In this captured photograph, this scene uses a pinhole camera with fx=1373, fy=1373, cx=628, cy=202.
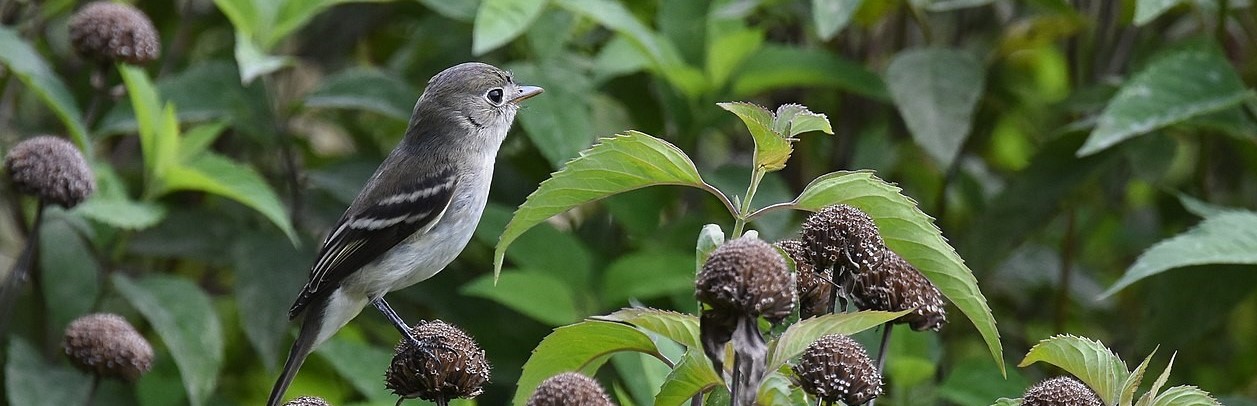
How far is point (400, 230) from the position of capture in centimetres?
298

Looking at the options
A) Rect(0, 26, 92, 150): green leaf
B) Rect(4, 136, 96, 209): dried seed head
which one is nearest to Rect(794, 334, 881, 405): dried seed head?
Rect(4, 136, 96, 209): dried seed head

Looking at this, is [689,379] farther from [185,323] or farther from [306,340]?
[185,323]

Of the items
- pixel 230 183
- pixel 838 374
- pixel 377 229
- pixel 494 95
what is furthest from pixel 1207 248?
pixel 230 183

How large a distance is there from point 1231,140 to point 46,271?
3.18 m

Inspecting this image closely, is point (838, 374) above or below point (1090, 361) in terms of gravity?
above

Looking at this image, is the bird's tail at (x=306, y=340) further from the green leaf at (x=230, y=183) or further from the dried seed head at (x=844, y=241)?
the dried seed head at (x=844, y=241)

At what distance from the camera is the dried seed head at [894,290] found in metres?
1.84

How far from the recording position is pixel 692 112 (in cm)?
378

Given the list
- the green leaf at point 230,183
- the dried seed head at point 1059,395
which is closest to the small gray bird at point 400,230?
the green leaf at point 230,183

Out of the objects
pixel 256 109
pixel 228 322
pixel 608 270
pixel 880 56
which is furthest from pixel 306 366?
pixel 880 56

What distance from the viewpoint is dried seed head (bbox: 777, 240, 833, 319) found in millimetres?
1824

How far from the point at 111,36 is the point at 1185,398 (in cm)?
257

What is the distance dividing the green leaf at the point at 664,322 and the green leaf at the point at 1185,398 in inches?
24.7

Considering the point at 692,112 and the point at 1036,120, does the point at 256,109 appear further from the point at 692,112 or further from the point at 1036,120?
the point at 1036,120
